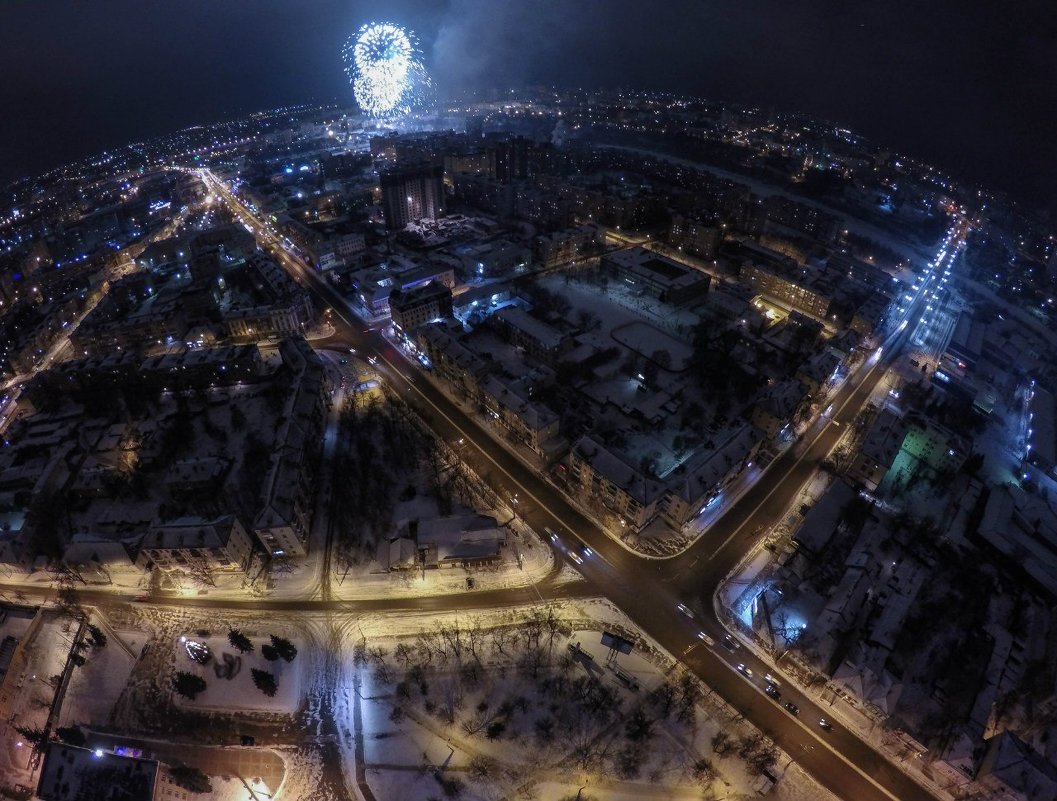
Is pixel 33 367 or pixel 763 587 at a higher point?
pixel 33 367

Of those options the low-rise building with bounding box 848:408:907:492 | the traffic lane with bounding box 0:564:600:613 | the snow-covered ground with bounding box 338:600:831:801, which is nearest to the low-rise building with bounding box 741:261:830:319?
the low-rise building with bounding box 848:408:907:492

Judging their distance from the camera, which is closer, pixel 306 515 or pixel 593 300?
pixel 306 515

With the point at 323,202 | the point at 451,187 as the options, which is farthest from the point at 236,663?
the point at 451,187

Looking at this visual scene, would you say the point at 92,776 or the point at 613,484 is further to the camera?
the point at 613,484

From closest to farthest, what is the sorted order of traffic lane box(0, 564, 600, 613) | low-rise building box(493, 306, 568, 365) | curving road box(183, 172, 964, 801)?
curving road box(183, 172, 964, 801) < traffic lane box(0, 564, 600, 613) < low-rise building box(493, 306, 568, 365)

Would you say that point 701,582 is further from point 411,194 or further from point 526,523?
point 411,194

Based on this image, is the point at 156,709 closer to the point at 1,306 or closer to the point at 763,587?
the point at 763,587

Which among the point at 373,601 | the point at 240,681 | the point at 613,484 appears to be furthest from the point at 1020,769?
the point at 240,681

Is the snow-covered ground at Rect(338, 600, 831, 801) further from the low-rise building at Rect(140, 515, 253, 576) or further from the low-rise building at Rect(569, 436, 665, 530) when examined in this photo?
the low-rise building at Rect(140, 515, 253, 576)
